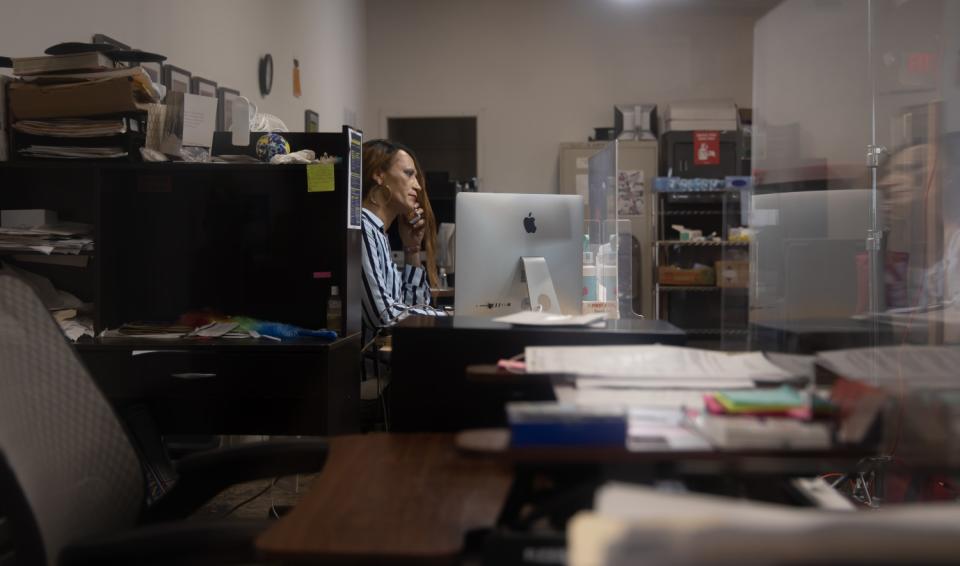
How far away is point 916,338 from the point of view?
3.56 metres

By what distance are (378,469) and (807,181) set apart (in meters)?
4.19

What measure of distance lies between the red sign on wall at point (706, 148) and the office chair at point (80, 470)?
6418 mm

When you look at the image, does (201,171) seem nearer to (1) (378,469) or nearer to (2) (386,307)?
(2) (386,307)

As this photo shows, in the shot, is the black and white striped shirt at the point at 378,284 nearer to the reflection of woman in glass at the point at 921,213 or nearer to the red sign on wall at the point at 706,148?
the reflection of woman in glass at the point at 921,213

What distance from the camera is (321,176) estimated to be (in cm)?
287

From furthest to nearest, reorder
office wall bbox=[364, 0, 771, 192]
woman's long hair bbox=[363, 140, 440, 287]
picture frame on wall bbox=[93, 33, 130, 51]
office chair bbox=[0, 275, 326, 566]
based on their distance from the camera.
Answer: office wall bbox=[364, 0, 771, 192]
woman's long hair bbox=[363, 140, 440, 287]
picture frame on wall bbox=[93, 33, 130, 51]
office chair bbox=[0, 275, 326, 566]

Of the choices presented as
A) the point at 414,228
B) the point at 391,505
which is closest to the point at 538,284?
the point at 414,228

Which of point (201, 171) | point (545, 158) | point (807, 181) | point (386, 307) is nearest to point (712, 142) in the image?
point (545, 158)

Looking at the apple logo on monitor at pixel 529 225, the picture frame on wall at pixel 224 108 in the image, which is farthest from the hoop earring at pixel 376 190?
the apple logo on monitor at pixel 529 225

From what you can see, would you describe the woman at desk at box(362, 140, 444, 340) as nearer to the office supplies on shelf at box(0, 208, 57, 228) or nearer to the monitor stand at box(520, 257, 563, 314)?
the monitor stand at box(520, 257, 563, 314)

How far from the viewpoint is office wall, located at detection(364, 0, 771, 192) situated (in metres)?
7.73

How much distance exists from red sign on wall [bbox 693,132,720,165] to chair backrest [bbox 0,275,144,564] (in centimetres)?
647

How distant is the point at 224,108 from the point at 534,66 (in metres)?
4.26

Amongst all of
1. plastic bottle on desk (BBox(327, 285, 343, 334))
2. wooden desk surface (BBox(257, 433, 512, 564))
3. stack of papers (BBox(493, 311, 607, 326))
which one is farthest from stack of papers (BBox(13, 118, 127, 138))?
wooden desk surface (BBox(257, 433, 512, 564))
